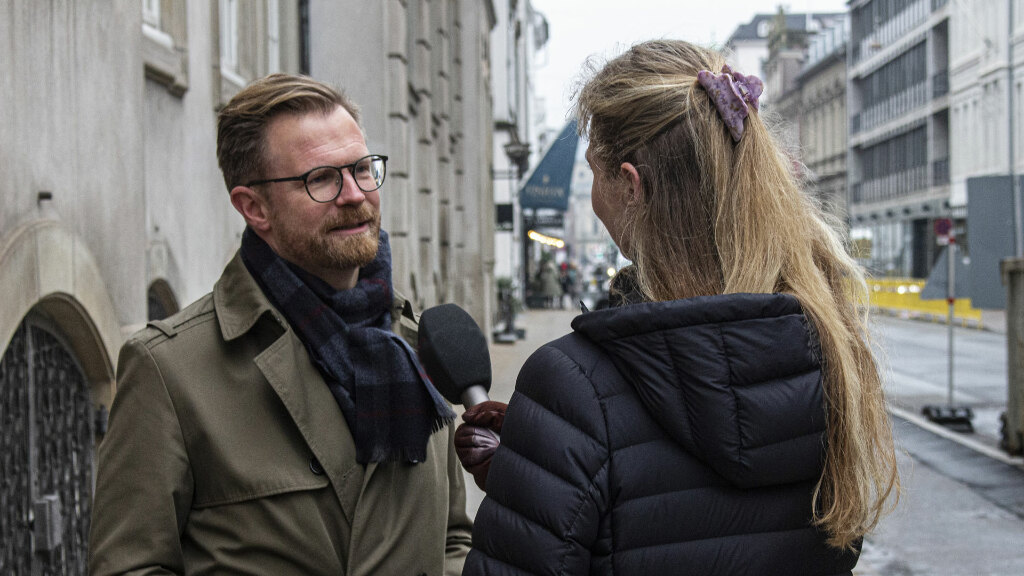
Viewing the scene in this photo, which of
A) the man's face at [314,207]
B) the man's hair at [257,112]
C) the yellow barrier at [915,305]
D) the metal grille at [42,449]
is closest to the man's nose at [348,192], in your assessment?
the man's face at [314,207]

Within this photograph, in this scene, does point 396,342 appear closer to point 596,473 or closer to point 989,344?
point 596,473

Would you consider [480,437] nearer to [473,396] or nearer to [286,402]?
[473,396]

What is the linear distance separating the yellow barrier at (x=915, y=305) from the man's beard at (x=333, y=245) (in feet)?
100

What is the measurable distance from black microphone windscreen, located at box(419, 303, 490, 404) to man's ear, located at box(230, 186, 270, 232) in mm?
509

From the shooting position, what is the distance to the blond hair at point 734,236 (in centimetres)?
189

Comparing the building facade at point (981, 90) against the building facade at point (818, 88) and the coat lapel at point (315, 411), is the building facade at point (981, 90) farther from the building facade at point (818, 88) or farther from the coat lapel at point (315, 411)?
the coat lapel at point (315, 411)

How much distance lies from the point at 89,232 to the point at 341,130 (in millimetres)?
2267

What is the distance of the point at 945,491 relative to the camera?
10055 millimetres

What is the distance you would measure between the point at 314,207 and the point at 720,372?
122cm

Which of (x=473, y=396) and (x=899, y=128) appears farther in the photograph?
(x=899, y=128)

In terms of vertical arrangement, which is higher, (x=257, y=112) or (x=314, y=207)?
(x=257, y=112)

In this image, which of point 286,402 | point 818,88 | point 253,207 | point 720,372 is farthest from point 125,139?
point 818,88

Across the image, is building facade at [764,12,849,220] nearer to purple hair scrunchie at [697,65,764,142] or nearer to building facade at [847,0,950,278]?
building facade at [847,0,950,278]

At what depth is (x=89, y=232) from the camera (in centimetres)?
450
